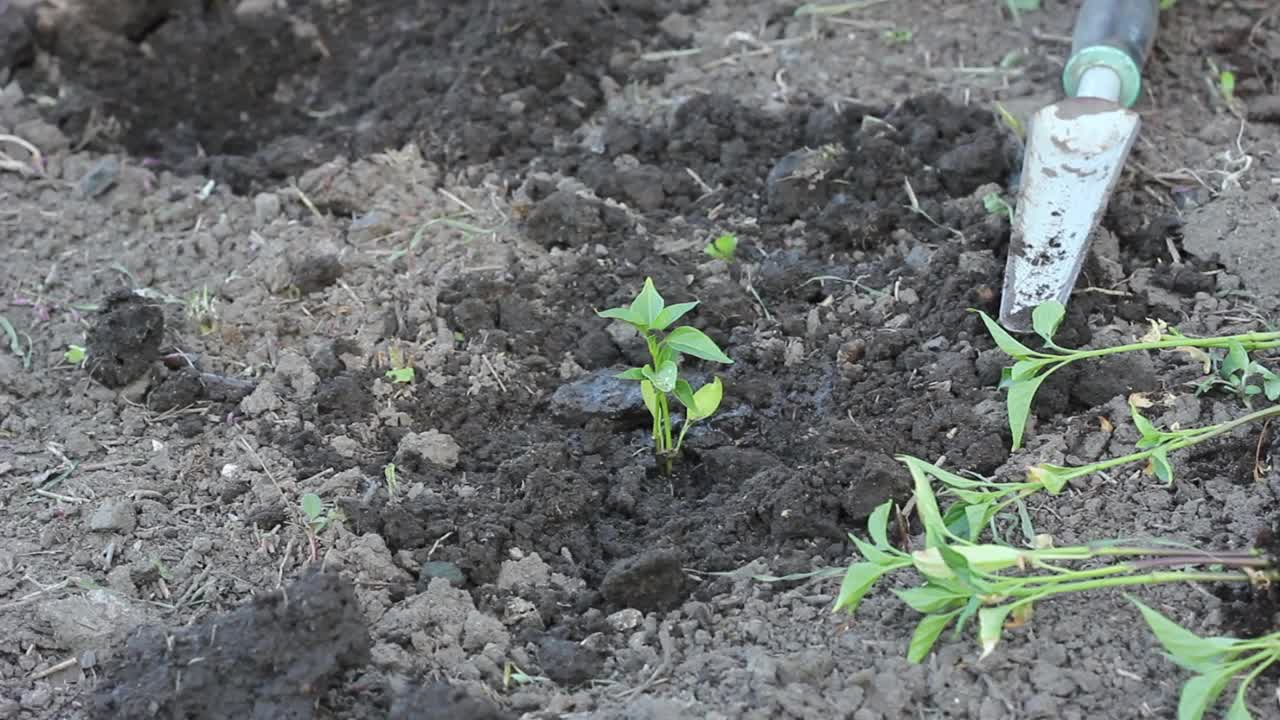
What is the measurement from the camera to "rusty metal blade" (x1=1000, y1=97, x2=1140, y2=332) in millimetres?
2520

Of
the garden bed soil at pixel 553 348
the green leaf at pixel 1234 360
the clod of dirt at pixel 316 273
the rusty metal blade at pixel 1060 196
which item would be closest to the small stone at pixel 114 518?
the garden bed soil at pixel 553 348

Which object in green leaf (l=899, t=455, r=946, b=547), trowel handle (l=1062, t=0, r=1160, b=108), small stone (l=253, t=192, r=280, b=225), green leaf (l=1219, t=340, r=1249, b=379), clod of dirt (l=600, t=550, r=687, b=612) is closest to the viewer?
green leaf (l=899, t=455, r=946, b=547)

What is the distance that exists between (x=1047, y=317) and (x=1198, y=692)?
0.70 m

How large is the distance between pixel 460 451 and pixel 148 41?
6.36ft

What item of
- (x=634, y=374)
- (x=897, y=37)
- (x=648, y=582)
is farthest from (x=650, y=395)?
(x=897, y=37)

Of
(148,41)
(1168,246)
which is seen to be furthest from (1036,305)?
(148,41)

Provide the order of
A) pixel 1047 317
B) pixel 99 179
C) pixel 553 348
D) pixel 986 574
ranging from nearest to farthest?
pixel 986 574 < pixel 1047 317 < pixel 553 348 < pixel 99 179

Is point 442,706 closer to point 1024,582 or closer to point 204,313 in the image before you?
point 1024,582

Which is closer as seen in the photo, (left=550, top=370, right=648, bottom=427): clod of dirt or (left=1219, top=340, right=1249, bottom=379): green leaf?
(left=1219, top=340, right=1249, bottom=379): green leaf

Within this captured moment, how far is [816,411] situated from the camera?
2533mm

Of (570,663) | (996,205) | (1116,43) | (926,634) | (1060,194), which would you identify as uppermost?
(1116,43)

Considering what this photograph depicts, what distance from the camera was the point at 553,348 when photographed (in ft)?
8.91

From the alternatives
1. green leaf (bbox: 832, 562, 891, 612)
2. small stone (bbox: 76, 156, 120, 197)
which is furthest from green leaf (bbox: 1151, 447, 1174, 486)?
small stone (bbox: 76, 156, 120, 197)

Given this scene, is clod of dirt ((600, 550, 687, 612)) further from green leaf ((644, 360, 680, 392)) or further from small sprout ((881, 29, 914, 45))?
small sprout ((881, 29, 914, 45))
